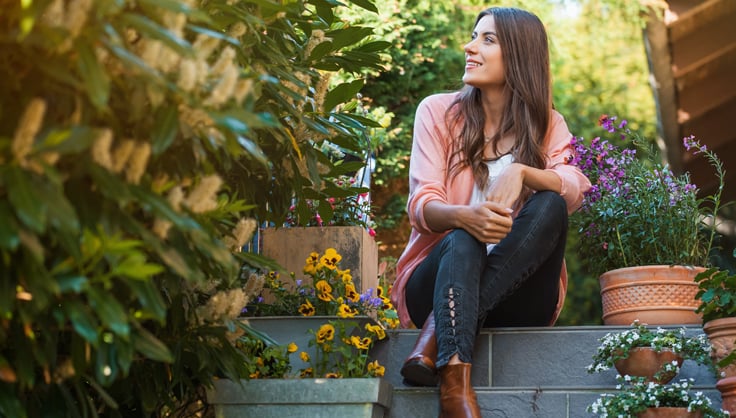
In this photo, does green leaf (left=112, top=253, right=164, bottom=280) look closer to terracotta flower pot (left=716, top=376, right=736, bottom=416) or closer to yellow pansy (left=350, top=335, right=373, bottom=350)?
yellow pansy (left=350, top=335, right=373, bottom=350)

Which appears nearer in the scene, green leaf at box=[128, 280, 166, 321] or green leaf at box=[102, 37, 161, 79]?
green leaf at box=[102, 37, 161, 79]

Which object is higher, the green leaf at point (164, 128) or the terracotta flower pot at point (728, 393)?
the green leaf at point (164, 128)

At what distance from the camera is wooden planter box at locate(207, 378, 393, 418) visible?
2641mm

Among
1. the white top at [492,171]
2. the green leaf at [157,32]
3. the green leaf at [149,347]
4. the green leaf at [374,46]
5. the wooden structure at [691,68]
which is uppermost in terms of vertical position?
the wooden structure at [691,68]

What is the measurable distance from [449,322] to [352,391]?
367mm

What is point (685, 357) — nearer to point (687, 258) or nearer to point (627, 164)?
point (687, 258)

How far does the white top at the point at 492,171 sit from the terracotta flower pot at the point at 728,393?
96 cm

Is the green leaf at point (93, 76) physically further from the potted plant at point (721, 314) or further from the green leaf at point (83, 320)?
the potted plant at point (721, 314)

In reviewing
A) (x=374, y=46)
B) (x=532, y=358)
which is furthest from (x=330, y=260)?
(x=374, y=46)

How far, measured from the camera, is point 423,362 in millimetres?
2918

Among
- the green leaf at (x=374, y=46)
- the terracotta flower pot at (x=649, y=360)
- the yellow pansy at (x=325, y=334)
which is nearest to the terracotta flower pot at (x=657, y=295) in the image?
the terracotta flower pot at (x=649, y=360)

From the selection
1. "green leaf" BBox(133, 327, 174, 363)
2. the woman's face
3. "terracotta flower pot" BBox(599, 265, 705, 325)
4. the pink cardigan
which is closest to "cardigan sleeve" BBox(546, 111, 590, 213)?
the pink cardigan

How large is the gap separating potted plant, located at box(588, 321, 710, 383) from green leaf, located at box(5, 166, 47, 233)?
1834 mm

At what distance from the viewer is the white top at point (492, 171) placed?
3.47 meters
